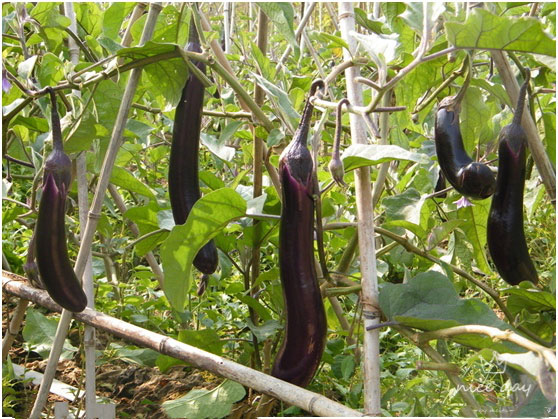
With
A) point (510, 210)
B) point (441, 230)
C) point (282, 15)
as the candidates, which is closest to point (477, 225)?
point (441, 230)

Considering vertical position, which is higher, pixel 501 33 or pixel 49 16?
pixel 49 16

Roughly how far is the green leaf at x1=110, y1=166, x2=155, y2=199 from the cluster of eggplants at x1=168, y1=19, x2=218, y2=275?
275mm

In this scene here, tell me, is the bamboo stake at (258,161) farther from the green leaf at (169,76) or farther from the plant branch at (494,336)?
the plant branch at (494,336)

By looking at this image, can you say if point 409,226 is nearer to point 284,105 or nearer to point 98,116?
point 284,105

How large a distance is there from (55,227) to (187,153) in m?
0.19

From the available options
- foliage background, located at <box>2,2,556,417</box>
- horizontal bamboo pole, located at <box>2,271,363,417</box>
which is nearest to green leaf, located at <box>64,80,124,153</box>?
foliage background, located at <box>2,2,556,417</box>

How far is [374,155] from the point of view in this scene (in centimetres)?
66

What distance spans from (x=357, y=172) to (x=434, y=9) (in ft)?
0.61

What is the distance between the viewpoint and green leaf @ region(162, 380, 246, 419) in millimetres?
980

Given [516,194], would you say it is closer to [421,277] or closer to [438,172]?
[421,277]

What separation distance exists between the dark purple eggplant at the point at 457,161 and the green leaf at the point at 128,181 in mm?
533

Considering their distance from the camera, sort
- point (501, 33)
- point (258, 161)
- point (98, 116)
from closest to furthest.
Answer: point (501, 33) → point (98, 116) → point (258, 161)

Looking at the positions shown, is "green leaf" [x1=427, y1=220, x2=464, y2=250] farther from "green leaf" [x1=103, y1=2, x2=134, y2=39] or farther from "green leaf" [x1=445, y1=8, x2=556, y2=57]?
"green leaf" [x1=103, y1=2, x2=134, y2=39]

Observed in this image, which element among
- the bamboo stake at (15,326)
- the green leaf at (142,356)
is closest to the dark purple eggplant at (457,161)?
the green leaf at (142,356)
